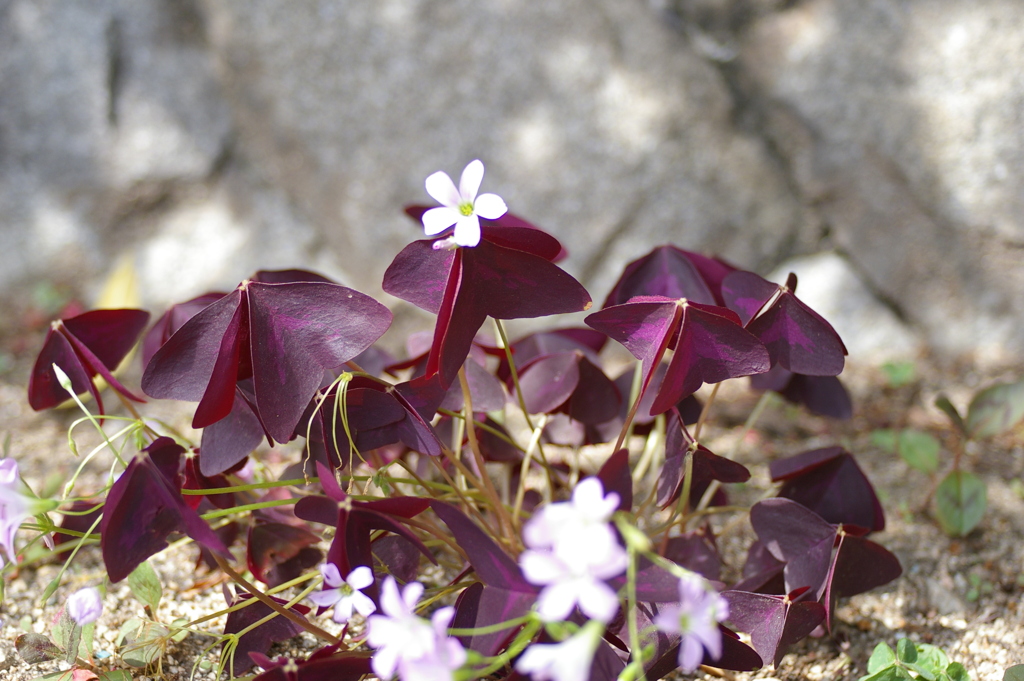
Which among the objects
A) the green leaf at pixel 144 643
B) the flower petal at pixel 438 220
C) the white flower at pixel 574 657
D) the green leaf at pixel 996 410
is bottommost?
the green leaf at pixel 996 410

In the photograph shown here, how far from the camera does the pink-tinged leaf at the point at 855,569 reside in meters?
0.88

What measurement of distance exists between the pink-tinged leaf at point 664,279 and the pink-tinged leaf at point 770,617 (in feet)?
1.22

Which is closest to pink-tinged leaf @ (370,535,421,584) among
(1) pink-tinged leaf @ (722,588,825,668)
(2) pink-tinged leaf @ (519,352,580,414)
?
(2) pink-tinged leaf @ (519,352,580,414)

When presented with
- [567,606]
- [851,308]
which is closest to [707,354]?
[567,606]

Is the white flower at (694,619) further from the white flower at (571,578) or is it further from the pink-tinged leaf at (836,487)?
the pink-tinged leaf at (836,487)

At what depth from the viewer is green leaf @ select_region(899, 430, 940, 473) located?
1245mm

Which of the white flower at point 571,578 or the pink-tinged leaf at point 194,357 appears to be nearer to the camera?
the white flower at point 571,578

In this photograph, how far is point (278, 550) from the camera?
0.96 metres

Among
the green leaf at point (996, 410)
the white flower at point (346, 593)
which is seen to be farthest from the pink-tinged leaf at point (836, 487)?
the white flower at point (346, 593)

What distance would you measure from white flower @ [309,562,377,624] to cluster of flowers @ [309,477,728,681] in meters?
0.14

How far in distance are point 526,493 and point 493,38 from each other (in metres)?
1.17

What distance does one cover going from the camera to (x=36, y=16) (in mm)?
1959

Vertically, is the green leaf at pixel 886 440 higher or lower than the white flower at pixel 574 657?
lower

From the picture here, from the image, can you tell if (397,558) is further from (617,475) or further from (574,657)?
(574,657)
